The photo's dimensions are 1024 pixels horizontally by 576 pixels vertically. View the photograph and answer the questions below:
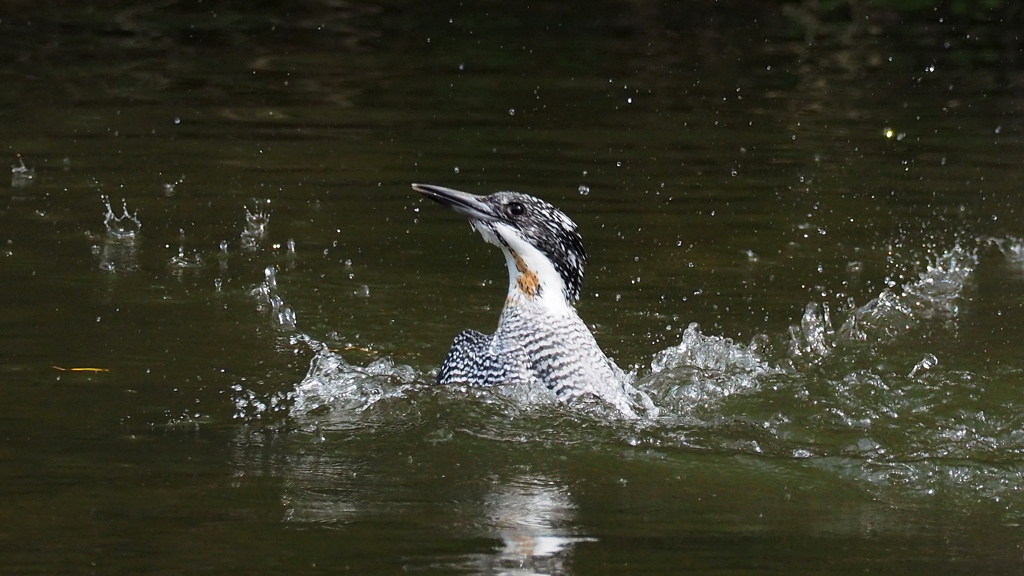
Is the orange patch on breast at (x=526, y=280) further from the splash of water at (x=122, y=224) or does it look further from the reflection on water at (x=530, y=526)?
the splash of water at (x=122, y=224)

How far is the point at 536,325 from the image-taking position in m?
6.67

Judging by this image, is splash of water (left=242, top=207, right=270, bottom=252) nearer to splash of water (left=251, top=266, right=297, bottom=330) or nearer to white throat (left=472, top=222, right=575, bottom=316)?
splash of water (left=251, top=266, right=297, bottom=330)

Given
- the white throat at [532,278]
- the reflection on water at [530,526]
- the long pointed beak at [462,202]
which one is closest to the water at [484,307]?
the reflection on water at [530,526]

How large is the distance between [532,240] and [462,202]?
0.35m

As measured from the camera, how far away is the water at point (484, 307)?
534 cm

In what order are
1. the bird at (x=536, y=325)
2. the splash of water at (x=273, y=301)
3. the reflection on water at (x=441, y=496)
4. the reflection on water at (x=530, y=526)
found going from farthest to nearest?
the splash of water at (x=273, y=301) < the bird at (x=536, y=325) < the reflection on water at (x=441, y=496) < the reflection on water at (x=530, y=526)

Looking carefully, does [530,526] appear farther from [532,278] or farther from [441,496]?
[532,278]

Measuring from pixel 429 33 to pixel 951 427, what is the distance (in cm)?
1162

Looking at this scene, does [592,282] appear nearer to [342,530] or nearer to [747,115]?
[342,530]

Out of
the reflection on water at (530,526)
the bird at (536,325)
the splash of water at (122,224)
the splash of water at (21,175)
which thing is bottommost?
the reflection on water at (530,526)

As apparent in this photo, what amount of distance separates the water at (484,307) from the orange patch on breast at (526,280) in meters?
0.49

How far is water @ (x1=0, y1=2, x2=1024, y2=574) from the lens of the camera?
17.5ft

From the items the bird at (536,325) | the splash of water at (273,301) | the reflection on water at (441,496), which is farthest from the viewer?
the splash of water at (273,301)

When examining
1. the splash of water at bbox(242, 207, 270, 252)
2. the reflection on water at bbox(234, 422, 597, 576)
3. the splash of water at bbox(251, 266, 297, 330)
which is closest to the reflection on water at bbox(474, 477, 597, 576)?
the reflection on water at bbox(234, 422, 597, 576)
